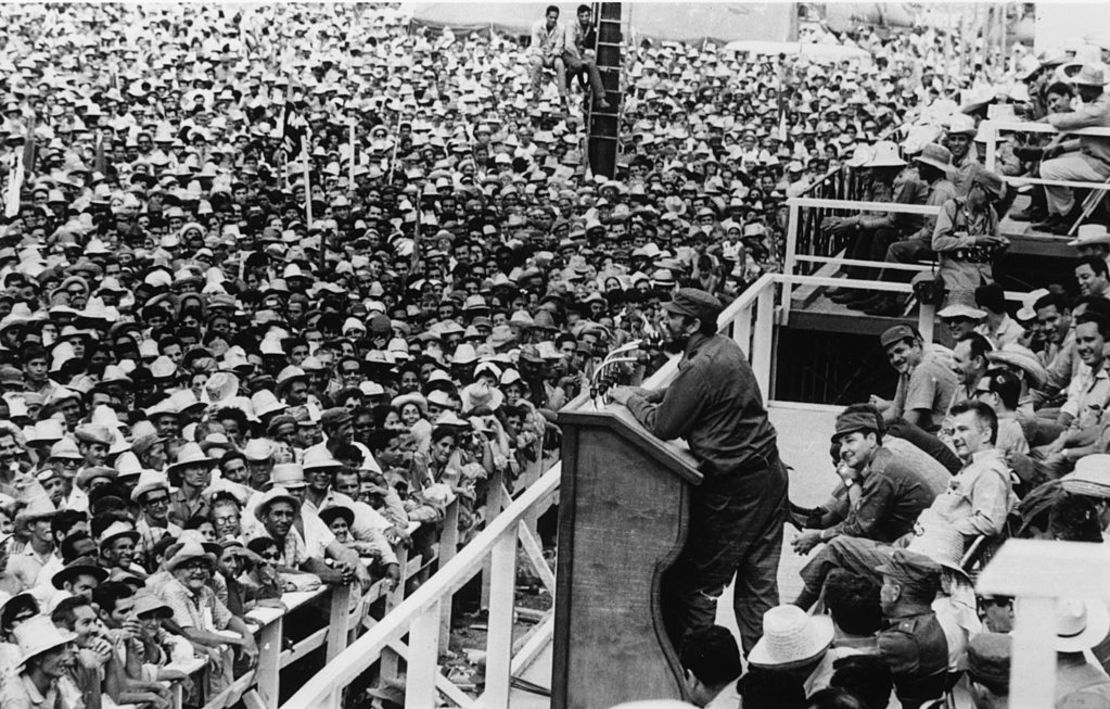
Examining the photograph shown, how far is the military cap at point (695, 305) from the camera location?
572cm

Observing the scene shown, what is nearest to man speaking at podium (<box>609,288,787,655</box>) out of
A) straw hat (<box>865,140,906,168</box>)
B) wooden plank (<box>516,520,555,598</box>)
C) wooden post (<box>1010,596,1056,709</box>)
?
wooden plank (<box>516,520,555,598</box>)

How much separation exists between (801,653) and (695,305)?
1.37m

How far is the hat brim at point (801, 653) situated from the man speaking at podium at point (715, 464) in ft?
1.67

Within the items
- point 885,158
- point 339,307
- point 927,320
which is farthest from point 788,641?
point 339,307

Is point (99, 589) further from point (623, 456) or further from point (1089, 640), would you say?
point (1089, 640)

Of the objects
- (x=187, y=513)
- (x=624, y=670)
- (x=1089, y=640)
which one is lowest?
(x=187, y=513)

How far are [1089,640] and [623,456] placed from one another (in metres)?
1.64

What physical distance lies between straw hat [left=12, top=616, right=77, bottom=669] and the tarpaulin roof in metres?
34.3

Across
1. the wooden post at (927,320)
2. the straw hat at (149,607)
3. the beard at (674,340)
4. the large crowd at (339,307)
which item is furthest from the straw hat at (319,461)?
the beard at (674,340)

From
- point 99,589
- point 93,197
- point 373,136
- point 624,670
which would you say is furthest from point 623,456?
point 373,136

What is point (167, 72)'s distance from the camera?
108ft

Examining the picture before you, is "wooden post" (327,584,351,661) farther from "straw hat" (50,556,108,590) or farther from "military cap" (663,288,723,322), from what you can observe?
"military cap" (663,288,723,322)

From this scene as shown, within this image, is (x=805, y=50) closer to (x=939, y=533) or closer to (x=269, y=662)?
(x=269, y=662)

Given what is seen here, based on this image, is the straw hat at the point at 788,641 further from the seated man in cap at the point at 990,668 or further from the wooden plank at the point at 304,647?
the wooden plank at the point at 304,647
